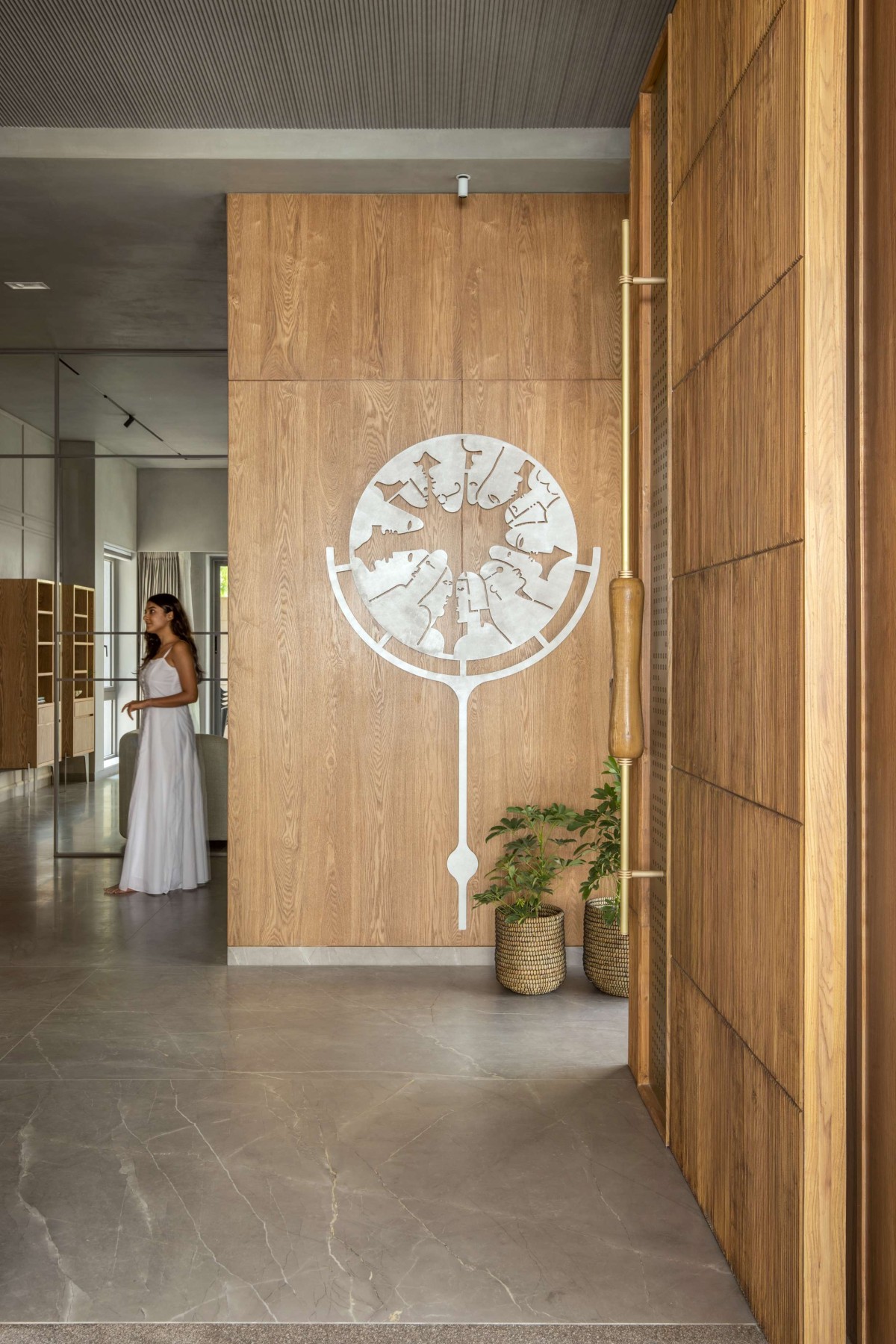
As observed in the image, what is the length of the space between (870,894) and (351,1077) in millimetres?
1813

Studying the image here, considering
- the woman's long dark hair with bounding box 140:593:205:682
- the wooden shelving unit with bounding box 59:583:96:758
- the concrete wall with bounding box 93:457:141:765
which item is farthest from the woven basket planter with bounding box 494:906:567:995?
the concrete wall with bounding box 93:457:141:765

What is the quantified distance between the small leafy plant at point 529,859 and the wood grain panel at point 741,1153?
1342 mm

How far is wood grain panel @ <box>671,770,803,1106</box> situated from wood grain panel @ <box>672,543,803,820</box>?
2.2 inches

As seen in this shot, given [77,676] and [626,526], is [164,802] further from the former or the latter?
[77,676]

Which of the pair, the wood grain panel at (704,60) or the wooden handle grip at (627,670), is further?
the wooden handle grip at (627,670)

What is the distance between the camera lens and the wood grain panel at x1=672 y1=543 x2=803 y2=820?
1729 mm

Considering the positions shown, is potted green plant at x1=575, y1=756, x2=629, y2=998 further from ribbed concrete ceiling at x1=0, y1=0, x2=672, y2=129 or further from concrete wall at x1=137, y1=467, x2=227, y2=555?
concrete wall at x1=137, y1=467, x2=227, y2=555

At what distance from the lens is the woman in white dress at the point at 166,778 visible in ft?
17.4

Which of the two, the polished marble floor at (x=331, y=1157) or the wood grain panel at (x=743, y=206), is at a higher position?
the wood grain panel at (x=743, y=206)

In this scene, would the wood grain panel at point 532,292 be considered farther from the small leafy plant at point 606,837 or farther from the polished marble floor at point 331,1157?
the polished marble floor at point 331,1157

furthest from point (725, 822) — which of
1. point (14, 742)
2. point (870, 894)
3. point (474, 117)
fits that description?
point (14, 742)

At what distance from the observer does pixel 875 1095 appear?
1.66 metres

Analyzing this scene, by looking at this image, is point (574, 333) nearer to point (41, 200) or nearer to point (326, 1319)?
point (41, 200)

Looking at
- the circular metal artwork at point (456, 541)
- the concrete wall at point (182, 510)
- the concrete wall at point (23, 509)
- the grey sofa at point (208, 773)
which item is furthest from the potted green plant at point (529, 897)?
the concrete wall at point (23, 509)
